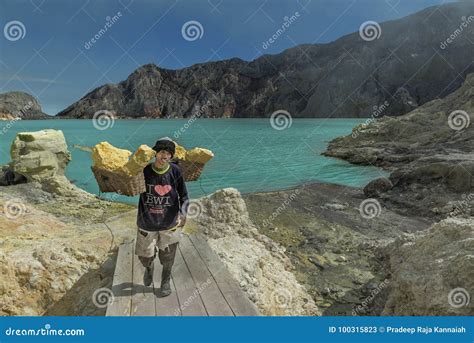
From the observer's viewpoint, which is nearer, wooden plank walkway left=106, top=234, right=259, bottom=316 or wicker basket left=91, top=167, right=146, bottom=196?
wooden plank walkway left=106, top=234, right=259, bottom=316

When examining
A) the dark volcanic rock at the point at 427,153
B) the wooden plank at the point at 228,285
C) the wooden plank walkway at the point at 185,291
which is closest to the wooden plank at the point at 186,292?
the wooden plank walkway at the point at 185,291

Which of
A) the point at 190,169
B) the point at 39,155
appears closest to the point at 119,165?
the point at 190,169

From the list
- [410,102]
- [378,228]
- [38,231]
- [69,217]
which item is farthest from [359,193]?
[410,102]

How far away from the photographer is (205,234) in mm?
9531

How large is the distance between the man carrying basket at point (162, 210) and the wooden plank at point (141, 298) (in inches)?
4.7

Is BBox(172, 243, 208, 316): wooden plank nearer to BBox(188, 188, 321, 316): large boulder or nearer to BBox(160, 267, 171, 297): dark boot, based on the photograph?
BBox(160, 267, 171, 297): dark boot

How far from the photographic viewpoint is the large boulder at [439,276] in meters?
5.34

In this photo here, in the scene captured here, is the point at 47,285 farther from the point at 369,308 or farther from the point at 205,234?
the point at 369,308

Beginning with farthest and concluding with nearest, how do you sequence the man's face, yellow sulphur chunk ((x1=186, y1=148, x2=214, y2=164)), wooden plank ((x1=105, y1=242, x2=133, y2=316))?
1. yellow sulphur chunk ((x1=186, y1=148, x2=214, y2=164))
2. the man's face
3. wooden plank ((x1=105, y1=242, x2=133, y2=316))

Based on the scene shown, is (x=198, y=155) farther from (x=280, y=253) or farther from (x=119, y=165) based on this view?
(x=280, y=253)

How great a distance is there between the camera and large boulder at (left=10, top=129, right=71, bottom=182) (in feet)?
57.9

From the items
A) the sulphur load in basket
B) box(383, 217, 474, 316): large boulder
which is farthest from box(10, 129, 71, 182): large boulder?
box(383, 217, 474, 316): large boulder

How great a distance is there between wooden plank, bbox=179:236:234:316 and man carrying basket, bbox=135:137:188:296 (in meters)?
0.50

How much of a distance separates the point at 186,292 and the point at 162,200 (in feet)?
4.23
